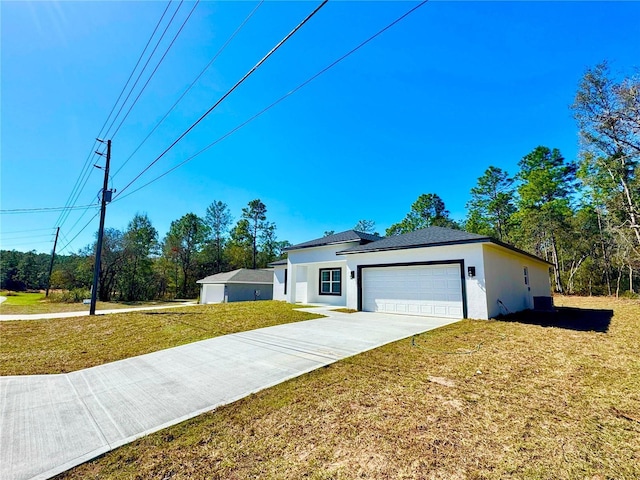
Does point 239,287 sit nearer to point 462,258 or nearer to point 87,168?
point 87,168

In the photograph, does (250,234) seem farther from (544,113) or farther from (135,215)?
(544,113)

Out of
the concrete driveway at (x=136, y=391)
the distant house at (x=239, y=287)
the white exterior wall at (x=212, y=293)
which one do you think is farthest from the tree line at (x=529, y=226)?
the concrete driveway at (x=136, y=391)

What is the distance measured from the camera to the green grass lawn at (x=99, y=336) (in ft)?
18.8

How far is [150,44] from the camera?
690 cm

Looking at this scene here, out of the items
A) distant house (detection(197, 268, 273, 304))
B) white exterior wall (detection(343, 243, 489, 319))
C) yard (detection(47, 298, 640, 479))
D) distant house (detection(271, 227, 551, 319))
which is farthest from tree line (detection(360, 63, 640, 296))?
distant house (detection(197, 268, 273, 304))

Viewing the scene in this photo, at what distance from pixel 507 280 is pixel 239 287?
20.9 meters

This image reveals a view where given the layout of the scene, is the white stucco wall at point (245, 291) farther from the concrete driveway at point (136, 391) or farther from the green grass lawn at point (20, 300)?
the concrete driveway at point (136, 391)

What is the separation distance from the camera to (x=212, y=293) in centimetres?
2692

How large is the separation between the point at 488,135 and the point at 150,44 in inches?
722

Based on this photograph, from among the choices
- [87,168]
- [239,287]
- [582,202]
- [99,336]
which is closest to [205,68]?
[99,336]

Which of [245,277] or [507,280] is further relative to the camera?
[245,277]

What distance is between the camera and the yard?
2242 millimetres

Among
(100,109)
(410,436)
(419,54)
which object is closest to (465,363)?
(410,436)

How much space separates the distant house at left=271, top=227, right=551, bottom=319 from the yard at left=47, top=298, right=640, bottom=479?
4564mm
